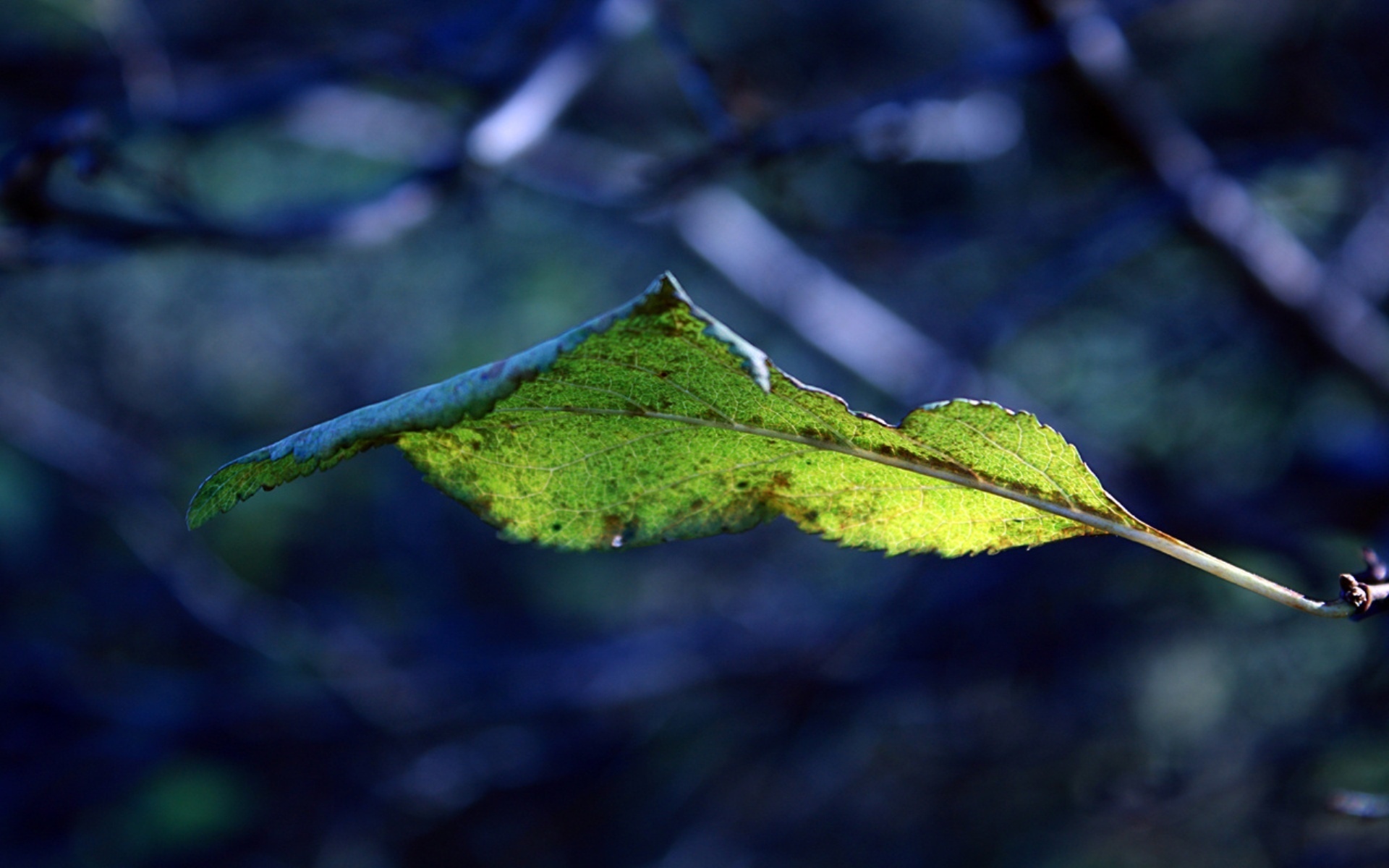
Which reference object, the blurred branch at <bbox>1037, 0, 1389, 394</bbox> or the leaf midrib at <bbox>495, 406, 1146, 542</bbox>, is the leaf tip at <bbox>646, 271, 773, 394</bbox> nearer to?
the leaf midrib at <bbox>495, 406, 1146, 542</bbox>

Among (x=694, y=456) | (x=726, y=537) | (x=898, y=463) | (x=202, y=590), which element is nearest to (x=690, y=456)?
(x=694, y=456)

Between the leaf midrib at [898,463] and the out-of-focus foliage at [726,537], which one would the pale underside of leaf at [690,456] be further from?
the out-of-focus foliage at [726,537]

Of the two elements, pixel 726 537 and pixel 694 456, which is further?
pixel 726 537

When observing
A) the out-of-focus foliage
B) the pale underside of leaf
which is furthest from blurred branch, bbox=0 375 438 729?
the pale underside of leaf

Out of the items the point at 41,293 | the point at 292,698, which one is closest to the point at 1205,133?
the point at 292,698

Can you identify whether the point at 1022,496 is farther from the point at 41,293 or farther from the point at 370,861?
the point at 41,293

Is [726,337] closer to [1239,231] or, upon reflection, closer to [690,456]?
[690,456]

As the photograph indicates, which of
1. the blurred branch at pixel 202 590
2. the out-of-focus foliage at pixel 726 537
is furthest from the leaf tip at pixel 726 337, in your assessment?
the blurred branch at pixel 202 590
